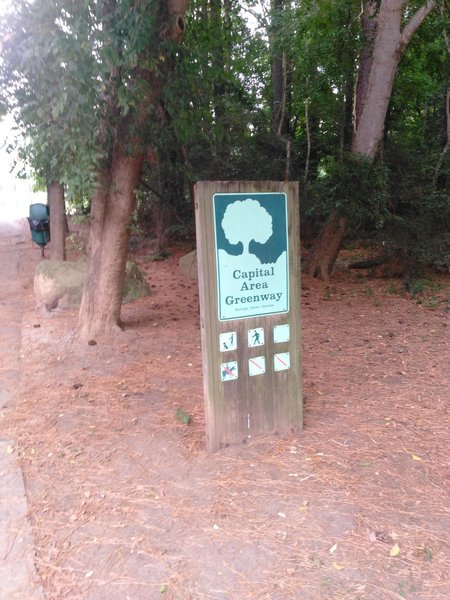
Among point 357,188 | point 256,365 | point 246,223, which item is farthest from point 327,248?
point 246,223

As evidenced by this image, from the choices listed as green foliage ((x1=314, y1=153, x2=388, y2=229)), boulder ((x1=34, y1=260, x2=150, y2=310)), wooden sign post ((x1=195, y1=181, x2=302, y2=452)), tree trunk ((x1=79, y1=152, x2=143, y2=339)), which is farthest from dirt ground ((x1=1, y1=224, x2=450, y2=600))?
green foliage ((x1=314, y1=153, x2=388, y2=229))

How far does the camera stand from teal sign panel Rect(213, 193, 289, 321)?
10.7 feet

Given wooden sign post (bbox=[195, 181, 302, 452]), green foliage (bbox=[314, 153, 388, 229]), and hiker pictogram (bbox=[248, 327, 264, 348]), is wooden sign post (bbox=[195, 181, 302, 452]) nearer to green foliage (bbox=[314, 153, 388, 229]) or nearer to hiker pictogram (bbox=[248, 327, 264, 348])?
hiker pictogram (bbox=[248, 327, 264, 348])

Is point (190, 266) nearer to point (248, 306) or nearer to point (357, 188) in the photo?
point (357, 188)

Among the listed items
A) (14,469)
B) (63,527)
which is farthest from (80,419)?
(63,527)

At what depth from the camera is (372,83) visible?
8.91 m

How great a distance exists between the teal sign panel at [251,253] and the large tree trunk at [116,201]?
2.43 metres

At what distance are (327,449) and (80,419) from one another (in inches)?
76.6

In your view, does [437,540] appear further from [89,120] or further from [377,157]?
[377,157]

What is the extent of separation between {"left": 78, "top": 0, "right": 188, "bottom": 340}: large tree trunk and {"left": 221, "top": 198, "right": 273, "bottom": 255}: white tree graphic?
2.43 m

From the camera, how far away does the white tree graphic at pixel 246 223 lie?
326 centimetres

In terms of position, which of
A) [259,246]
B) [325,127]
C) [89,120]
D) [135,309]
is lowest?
[135,309]

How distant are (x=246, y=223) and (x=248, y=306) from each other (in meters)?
0.54

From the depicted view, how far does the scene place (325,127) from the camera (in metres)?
12.5
